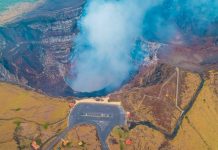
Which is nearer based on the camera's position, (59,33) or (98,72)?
(98,72)

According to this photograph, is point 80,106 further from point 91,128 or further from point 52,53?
point 52,53

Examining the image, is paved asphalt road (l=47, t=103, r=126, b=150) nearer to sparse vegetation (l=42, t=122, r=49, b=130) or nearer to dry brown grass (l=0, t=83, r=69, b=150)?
dry brown grass (l=0, t=83, r=69, b=150)

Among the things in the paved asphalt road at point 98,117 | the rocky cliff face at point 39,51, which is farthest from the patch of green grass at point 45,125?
the rocky cliff face at point 39,51

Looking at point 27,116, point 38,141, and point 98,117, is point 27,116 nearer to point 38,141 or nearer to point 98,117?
point 38,141

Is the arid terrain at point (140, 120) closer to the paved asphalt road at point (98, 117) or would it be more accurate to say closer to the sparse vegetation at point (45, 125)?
the sparse vegetation at point (45, 125)

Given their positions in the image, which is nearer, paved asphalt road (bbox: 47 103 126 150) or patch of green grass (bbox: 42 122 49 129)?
paved asphalt road (bbox: 47 103 126 150)

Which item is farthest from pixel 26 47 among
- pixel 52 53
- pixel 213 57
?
pixel 213 57

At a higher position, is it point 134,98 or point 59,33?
point 59,33

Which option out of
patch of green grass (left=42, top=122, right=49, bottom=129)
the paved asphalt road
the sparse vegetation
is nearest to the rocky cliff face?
the paved asphalt road
